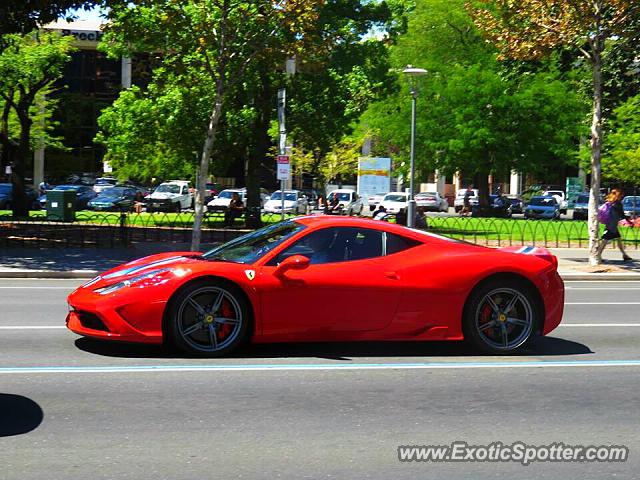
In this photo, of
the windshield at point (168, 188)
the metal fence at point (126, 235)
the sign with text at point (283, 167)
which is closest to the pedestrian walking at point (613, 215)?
the metal fence at point (126, 235)

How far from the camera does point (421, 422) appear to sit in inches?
248

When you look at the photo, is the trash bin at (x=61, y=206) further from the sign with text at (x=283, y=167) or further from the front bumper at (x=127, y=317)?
the front bumper at (x=127, y=317)

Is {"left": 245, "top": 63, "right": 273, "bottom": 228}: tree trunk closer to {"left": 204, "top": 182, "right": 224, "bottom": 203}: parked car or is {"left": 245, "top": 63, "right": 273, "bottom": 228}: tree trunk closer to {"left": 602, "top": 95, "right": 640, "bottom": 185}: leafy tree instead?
{"left": 602, "top": 95, "right": 640, "bottom": 185}: leafy tree

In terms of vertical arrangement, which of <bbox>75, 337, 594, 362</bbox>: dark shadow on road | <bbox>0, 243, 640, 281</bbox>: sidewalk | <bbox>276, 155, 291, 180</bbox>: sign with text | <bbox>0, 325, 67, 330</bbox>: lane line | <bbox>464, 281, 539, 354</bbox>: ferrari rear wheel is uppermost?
<bbox>276, 155, 291, 180</bbox>: sign with text

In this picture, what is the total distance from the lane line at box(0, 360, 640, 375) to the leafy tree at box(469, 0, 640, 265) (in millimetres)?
12023

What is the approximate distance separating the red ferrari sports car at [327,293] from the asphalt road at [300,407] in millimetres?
278

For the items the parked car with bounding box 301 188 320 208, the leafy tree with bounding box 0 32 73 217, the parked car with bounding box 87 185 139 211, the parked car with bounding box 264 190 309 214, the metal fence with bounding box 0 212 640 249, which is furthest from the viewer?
the parked car with bounding box 301 188 320 208

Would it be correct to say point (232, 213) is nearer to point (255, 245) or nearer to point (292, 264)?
point (255, 245)

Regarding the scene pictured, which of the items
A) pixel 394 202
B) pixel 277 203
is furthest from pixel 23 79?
pixel 394 202

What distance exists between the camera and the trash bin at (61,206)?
3259 centimetres

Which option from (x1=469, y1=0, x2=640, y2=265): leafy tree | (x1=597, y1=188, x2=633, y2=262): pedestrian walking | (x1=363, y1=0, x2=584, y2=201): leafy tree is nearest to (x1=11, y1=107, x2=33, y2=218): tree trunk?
(x1=363, y1=0, x2=584, y2=201): leafy tree

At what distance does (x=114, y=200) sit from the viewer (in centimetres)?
4950

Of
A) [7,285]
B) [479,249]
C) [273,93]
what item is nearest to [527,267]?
[479,249]

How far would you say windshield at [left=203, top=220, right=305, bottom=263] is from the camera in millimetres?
8711
